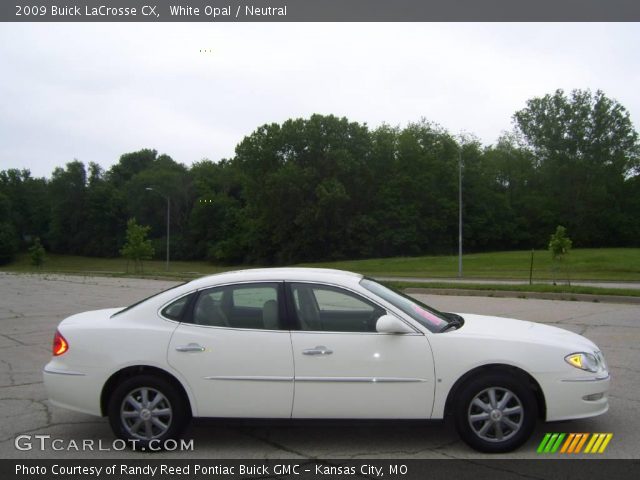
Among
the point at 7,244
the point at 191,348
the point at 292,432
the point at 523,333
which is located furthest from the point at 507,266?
the point at 7,244

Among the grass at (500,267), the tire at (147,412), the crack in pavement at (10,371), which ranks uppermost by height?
the tire at (147,412)

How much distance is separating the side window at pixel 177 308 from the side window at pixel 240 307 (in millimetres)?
90

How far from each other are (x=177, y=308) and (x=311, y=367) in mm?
1223

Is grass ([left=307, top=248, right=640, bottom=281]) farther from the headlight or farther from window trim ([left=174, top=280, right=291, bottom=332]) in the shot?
window trim ([left=174, top=280, right=291, bottom=332])

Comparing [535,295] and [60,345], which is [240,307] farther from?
[535,295]

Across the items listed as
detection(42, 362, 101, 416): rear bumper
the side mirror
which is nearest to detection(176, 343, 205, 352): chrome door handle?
detection(42, 362, 101, 416): rear bumper

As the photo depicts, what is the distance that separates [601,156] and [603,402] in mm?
75962

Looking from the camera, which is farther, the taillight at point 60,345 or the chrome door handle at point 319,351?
the taillight at point 60,345

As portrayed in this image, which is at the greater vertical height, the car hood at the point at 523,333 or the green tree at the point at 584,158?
the green tree at the point at 584,158

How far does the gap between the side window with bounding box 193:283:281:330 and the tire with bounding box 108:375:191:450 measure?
0.60 meters

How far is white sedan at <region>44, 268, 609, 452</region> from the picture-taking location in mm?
4617

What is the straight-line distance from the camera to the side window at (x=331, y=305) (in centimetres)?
484

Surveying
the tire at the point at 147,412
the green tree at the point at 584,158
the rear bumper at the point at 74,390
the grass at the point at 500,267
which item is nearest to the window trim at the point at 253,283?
the tire at the point at 147,412

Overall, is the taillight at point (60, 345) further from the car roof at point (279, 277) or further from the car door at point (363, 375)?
the car door at point (363, 375)
